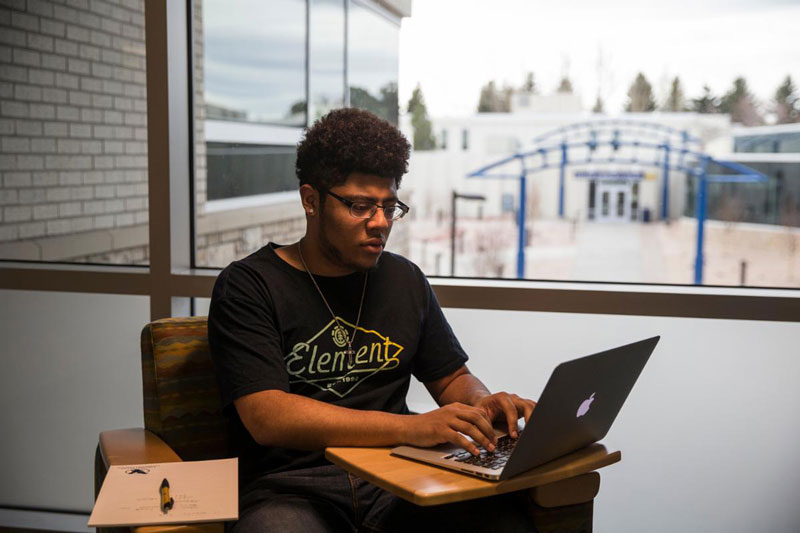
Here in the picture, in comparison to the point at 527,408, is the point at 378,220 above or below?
above

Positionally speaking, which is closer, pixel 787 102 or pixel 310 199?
pixel 310 199

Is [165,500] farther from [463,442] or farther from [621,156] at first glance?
[621,156]

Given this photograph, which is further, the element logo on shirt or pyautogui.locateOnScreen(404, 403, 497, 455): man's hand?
the element logo on shirt

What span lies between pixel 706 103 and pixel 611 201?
0.57 metres

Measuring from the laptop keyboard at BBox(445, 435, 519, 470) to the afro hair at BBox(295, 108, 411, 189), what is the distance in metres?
0.69

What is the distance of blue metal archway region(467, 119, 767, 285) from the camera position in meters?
3.05

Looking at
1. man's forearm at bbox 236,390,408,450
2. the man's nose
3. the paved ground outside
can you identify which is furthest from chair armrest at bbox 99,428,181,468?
the paved ground outside

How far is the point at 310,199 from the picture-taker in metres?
1.88

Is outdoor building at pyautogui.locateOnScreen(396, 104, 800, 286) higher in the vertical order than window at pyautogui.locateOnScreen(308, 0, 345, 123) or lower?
lower

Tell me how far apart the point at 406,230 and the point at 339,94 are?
69cm

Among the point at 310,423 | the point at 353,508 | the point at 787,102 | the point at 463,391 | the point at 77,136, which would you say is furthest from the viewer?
the point at 77,136

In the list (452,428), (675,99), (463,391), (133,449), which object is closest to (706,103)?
(675,99)

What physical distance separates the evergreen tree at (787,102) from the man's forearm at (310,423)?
200 centimetres

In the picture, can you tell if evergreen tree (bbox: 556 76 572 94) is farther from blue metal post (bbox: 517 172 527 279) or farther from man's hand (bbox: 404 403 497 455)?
man's hand (bbox: 404 403 497 455)
